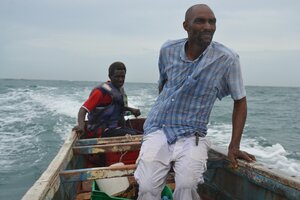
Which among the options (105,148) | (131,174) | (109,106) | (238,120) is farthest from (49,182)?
(109,106)

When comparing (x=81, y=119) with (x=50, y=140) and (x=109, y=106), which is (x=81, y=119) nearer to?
(x=109, y=106)

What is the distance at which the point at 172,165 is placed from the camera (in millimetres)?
2436

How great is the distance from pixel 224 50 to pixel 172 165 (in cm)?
91

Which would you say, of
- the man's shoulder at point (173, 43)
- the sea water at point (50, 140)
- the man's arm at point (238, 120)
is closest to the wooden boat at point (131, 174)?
the man's arm at point (238, 120)

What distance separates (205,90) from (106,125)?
90.2 inches

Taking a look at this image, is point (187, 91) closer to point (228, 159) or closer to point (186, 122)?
point (186, 122)

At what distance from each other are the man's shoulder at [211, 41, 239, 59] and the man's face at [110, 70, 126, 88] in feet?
7.01

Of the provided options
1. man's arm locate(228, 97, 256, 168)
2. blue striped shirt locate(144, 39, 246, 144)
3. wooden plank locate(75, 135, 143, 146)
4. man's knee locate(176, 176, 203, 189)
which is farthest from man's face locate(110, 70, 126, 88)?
man's knee locate(176, 176, 203, 189)

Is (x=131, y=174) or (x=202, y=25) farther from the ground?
(x=202, y=25)

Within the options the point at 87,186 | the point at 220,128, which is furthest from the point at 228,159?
the point at 220,128

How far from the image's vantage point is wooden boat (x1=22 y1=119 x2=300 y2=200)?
7.58 ft

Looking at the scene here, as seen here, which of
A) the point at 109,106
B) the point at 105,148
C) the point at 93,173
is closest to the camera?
the point at 93,173

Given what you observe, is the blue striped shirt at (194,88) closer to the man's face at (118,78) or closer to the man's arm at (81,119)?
the man's arm at (81,119)

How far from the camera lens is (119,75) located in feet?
14.5
